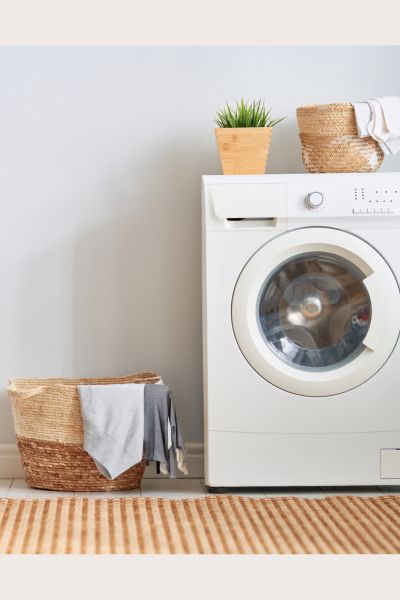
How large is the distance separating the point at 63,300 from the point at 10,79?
72 cm

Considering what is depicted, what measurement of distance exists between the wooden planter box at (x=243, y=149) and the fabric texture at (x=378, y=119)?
0.88 feet

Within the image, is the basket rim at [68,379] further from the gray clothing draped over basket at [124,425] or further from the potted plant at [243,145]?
the potted plant at [243,145]

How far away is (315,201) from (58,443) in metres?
1.01

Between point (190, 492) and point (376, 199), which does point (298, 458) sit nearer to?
point (190, 492)

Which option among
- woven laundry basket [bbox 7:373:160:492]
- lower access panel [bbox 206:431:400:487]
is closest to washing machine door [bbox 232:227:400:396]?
lower access panel [bbox 206:431:400:487]

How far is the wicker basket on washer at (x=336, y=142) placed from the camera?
275cm

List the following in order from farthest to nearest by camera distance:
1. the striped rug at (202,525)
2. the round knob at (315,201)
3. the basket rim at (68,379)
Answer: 1. the basket rim at (68,379)
2. the round knob at (315,201)
3. the striped rug at (202,525)

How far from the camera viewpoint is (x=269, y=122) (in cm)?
304

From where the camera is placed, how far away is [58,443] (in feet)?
9.00

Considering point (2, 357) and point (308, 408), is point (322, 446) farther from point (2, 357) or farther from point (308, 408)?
point (2, 357)

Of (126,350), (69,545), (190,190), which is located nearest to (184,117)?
(190,190)

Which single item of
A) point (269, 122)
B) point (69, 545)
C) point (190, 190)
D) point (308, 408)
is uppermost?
point (269, 122)

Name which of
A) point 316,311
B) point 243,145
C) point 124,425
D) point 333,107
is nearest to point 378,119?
point 333,107

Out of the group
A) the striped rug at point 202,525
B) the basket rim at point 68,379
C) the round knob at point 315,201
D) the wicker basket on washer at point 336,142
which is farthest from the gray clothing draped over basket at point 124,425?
the wicker basket on washer at point 336,142
